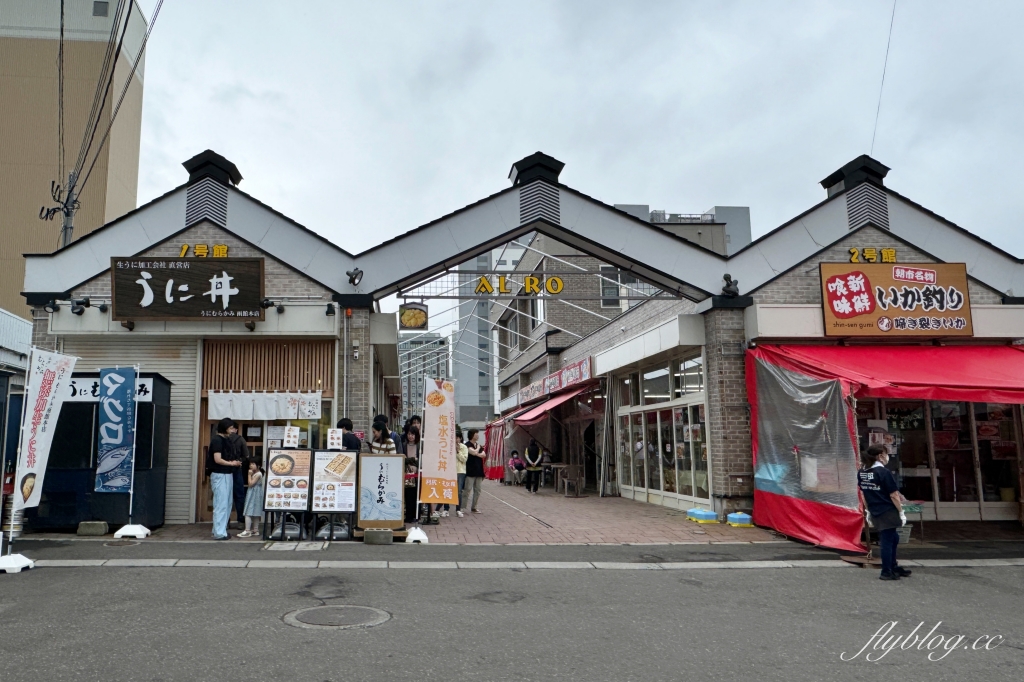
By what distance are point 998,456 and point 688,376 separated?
219 inches

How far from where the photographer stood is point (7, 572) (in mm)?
8000

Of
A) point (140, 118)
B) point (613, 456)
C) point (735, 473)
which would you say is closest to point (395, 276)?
point (735, 473)

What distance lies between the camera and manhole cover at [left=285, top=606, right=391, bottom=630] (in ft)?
19.6

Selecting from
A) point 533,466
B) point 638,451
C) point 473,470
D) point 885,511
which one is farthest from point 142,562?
point 533,466

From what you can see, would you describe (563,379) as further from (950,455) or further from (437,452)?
(950,455)

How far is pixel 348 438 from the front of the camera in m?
11.7

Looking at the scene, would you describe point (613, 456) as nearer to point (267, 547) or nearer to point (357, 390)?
point (357, 390)

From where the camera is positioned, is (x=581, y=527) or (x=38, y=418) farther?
(x=581, y=527)

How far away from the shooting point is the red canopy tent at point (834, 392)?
10.2m

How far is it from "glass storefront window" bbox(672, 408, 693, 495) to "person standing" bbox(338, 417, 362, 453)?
6598mm

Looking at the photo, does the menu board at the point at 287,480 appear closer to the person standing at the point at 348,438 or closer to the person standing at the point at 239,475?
the person standing at the point at 239,475

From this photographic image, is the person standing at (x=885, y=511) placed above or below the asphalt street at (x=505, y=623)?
above

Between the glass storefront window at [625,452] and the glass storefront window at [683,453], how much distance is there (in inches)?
121

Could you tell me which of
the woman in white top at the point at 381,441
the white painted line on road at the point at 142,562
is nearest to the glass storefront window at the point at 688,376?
the woman in white top at the point at 381,441
